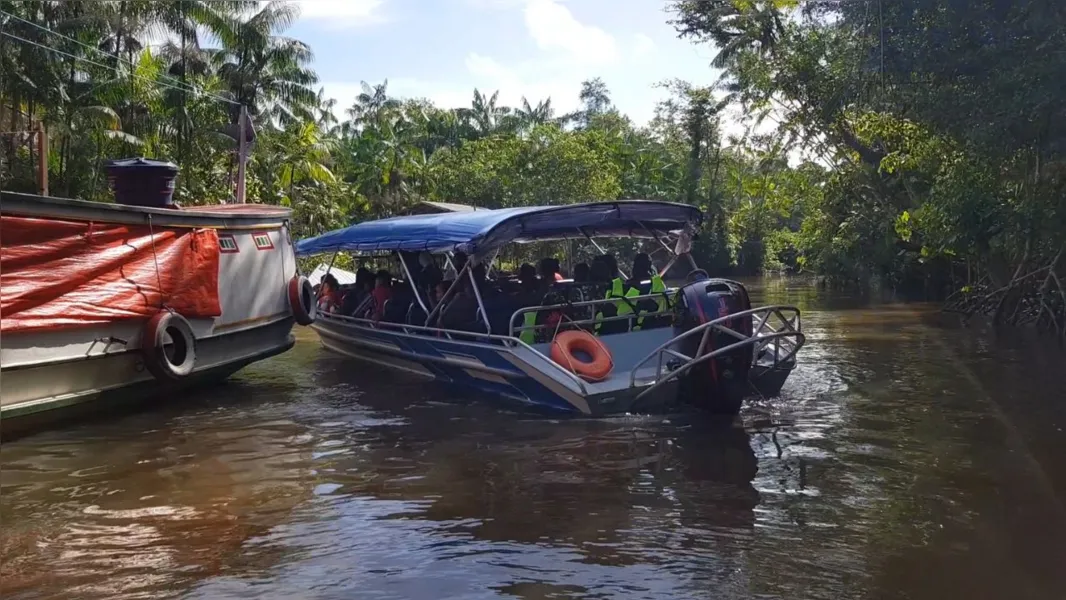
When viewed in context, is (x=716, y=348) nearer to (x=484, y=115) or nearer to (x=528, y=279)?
(x=528, y=279)

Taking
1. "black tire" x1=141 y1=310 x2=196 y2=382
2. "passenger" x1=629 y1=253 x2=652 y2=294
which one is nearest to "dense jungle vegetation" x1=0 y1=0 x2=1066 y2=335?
"black tire" x1=141 y1=310 x2=196 y2=382

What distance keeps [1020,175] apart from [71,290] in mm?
14104

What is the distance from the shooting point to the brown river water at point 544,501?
5625mm

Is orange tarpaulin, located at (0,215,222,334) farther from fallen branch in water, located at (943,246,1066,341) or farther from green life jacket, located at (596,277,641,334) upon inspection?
fallen branch in water, located at (943,246,1066,341)

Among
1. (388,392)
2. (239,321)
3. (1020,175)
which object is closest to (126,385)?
(239,321)

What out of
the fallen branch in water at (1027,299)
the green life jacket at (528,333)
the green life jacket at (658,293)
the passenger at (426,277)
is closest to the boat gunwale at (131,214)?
the passenger at (426,277)

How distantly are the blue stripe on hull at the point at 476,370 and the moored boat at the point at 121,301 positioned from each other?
2.18 meters

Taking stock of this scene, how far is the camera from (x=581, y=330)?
10398 mm

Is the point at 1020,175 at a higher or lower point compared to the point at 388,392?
higher

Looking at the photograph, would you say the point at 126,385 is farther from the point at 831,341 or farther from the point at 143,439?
the point at 831,341

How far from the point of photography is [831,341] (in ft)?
Result: 56.7

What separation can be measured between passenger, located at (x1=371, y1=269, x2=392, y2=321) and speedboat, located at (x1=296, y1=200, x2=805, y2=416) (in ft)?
0.44

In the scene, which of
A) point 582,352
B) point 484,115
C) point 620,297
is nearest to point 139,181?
point 582,352

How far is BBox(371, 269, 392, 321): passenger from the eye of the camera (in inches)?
542
